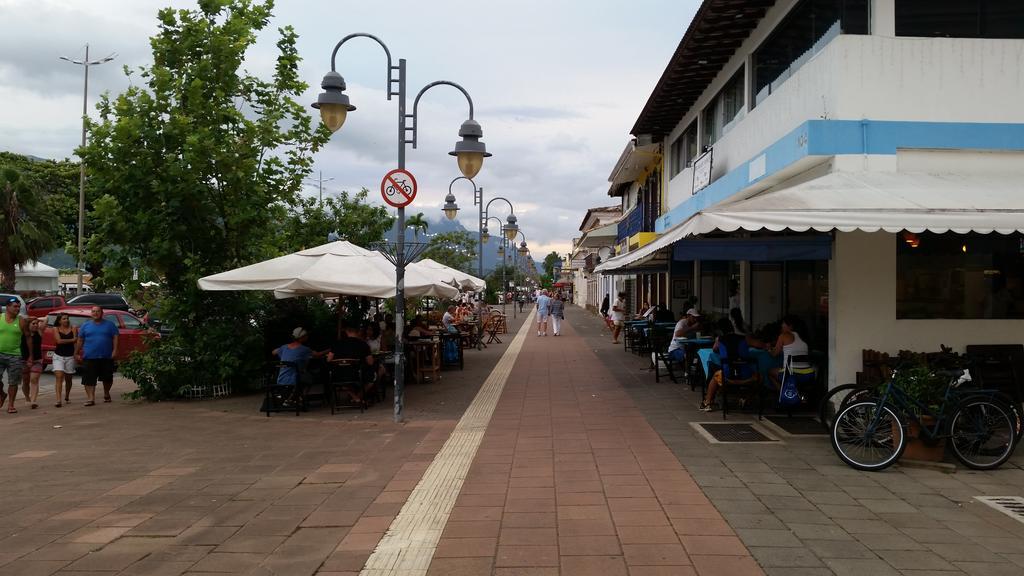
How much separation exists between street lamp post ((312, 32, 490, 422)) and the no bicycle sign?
20cm

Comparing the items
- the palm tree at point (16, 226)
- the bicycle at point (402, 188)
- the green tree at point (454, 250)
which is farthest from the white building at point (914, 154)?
the green tree at point (454, 250)

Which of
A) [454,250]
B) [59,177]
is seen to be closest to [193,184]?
[454,250]

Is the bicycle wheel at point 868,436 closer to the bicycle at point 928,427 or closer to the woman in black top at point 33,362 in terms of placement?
the bicycle at point 928,427

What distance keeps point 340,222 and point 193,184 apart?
30.8 feet

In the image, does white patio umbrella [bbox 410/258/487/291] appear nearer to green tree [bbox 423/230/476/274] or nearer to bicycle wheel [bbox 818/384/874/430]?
bicycle wheel [bbox 818/384/874/430]

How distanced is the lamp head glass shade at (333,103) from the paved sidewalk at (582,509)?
431 cm

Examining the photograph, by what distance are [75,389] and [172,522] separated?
1021 centimetres

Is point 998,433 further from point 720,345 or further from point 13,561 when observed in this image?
point 13,561

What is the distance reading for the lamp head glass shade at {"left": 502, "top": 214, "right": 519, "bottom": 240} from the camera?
33.0 meters

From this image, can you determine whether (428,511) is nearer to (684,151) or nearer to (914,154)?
(914,154)

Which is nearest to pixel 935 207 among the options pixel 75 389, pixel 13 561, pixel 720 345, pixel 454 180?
pixel 720 345

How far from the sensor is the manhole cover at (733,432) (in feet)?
27.2

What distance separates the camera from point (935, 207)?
7434 mm

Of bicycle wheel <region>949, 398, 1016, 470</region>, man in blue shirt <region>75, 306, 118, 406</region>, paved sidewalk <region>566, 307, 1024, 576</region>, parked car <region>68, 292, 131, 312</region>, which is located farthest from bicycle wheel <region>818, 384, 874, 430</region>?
parked car <region>68, 292, 131, 312</region>
